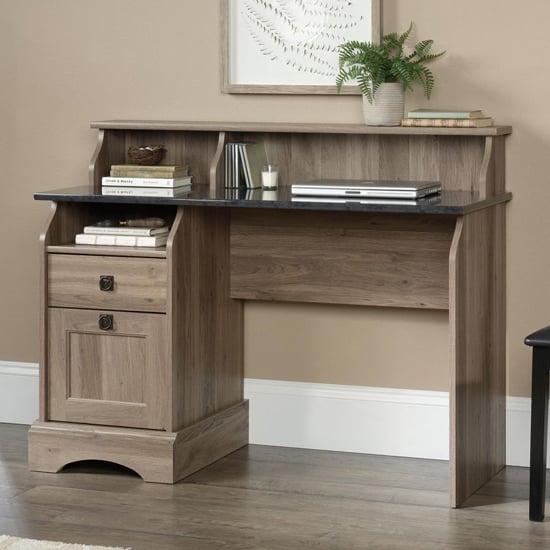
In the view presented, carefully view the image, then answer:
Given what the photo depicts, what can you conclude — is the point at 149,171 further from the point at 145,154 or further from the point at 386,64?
the point at 386,64

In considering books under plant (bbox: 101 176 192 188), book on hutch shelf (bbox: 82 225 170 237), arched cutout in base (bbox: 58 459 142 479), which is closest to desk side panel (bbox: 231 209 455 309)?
books under plant (bbox: 101 176 192 188)

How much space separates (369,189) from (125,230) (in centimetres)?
73

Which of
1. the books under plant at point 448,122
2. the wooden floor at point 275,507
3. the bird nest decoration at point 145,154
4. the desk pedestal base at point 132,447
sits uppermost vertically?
the books under plant at point 448,122

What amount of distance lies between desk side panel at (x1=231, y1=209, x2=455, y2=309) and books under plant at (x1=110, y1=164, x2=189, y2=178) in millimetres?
258

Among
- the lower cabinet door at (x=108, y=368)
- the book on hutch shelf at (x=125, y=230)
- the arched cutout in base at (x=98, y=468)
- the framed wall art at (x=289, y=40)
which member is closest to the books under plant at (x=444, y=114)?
the framed wall art at (x=289, y=40)

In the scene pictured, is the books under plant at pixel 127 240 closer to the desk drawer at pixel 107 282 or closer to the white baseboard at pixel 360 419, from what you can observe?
the desk drawer at pixel 107 282

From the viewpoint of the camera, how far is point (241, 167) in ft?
11.8

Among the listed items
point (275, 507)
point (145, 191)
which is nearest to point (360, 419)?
point (275, 507)

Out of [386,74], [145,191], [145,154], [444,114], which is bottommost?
[145,191]

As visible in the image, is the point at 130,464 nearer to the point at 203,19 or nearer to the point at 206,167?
the point at 206,167

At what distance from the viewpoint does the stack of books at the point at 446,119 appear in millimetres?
3342

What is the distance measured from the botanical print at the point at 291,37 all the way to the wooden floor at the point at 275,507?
1.20 metres

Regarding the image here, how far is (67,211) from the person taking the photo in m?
3.56

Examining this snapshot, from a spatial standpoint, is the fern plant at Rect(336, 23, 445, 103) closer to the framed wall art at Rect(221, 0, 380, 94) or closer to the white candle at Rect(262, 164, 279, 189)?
the framed wall art at Rect(221, 0, 380, 94)
